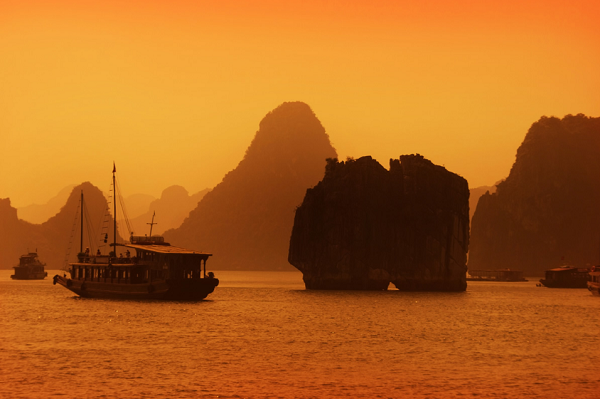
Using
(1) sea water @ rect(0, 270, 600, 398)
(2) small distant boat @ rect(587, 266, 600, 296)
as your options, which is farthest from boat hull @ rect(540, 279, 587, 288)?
(1) sea water @ rect(0, 270, 600, 398)

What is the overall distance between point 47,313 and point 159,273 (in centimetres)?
1533

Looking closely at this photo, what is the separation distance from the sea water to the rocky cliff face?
36922 mm

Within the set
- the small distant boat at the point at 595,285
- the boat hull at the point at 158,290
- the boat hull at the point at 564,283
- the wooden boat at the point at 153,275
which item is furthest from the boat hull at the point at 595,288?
the boat hull at the point at 158,290

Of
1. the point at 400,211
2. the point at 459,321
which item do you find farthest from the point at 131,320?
the point at 400,211

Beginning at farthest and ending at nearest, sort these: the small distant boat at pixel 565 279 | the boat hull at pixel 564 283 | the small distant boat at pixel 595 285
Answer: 1. the small distant boat at pixel 565 279
2. the boat hull at pixel 564 283
3. the small distant boat at pixel 595 285

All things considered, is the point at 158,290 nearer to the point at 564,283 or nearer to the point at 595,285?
the point at 595,285

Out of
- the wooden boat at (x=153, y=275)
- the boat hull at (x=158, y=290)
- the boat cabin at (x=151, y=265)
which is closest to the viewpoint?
the boat cabin at (x=151, y=265)

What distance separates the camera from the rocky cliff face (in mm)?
140375

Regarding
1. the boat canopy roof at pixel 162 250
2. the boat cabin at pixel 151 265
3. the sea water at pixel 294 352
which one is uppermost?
the boat canopy roof at pixel 162 250

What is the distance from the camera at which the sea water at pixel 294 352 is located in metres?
42.7

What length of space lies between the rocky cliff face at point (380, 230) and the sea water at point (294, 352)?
3692 cm

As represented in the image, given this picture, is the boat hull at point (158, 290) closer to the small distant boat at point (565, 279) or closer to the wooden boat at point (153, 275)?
the wooden boat at point (153, 275)

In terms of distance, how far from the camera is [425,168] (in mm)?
145125

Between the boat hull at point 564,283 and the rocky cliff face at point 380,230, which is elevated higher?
the rocky cliff face at point 380,230
